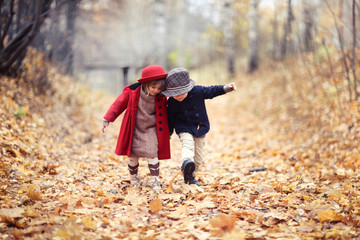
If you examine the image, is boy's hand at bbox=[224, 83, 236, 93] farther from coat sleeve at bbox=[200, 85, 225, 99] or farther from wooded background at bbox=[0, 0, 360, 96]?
wooded background at bbox=[0, 0, 360, 96]

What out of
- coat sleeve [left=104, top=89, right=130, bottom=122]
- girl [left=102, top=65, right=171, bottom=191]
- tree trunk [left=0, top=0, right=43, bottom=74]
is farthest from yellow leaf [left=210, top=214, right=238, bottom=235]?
tree trunk [left=0, top=0, right=43, bottom=74]

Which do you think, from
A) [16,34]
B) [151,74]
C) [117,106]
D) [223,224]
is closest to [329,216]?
[223,224]

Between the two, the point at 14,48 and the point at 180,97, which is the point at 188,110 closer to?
the point at 180,97

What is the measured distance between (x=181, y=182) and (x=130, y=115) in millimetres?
1247

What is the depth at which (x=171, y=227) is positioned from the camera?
2.75m

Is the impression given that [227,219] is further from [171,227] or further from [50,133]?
[50,133]

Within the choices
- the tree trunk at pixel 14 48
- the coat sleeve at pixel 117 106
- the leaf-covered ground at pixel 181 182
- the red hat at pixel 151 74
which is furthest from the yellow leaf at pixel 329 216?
the tree trunk at pixel 14 48

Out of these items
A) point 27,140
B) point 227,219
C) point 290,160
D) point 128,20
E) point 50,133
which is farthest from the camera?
point 128,20

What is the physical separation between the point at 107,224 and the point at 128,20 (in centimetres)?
3110

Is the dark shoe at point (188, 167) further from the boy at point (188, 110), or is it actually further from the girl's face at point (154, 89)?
the girl's face at point (154, 89)

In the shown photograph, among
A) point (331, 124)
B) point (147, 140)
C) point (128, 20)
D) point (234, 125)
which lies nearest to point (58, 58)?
point (234, 125)

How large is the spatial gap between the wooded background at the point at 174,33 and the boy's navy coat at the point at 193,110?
2827mm

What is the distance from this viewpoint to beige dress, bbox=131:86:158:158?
3.69m

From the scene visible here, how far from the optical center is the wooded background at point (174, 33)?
603 cm
